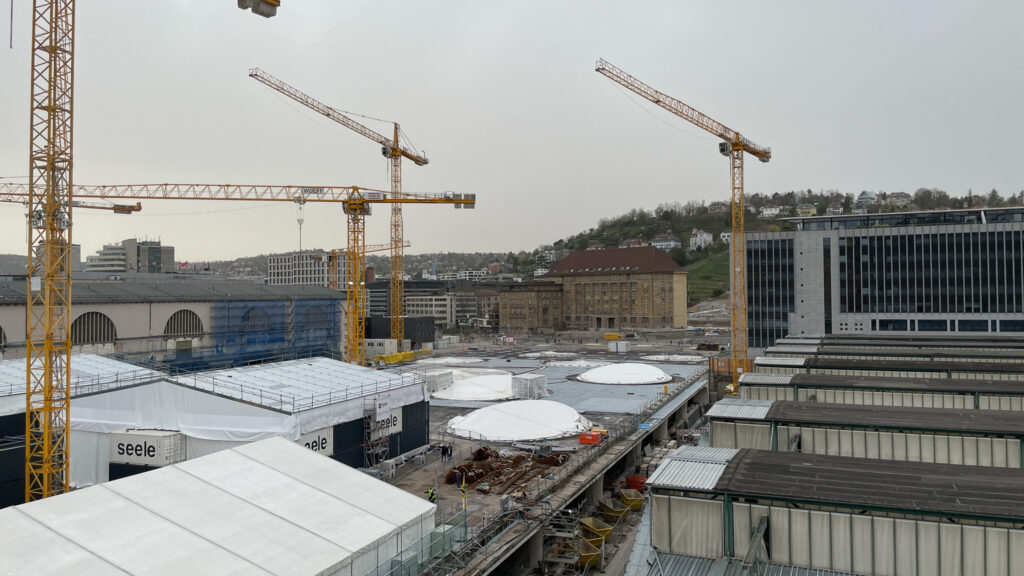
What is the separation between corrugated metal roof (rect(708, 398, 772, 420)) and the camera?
76.1 ft

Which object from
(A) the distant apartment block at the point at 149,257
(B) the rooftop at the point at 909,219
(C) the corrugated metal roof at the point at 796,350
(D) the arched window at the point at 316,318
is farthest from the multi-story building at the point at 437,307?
(C) the corrugated metal roof at the point at 796,350

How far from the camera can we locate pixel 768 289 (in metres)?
78.6

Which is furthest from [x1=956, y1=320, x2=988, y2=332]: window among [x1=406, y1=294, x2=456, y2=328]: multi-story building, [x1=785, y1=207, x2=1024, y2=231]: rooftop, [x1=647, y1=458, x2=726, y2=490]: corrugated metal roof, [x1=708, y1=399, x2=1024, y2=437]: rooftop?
[x1=406, y1=294, x2=456, y2=328]: multi-story building

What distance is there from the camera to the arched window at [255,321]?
77500 mm

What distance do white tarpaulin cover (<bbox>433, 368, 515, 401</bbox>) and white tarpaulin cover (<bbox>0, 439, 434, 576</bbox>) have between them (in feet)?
116

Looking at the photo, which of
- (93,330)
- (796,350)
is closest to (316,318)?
(93,330)

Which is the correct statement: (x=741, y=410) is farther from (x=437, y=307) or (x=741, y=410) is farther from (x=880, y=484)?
(x=437, y=307)

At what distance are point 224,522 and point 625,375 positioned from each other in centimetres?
5402

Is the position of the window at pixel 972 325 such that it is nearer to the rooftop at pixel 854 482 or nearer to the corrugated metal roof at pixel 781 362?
the corrugated metal roof at pixel 781 362

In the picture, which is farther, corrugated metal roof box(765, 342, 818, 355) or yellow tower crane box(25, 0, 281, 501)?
corrugated metal roof box(765, 342, 818, 355)

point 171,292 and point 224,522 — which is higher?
point 171,292

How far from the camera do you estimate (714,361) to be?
225 feet

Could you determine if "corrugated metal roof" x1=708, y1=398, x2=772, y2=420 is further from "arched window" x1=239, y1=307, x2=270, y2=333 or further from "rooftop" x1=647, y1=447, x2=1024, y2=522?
"arched window" x1=239, y1=307, x2=270, y2=333

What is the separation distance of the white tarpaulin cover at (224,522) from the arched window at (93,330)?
155 ft
